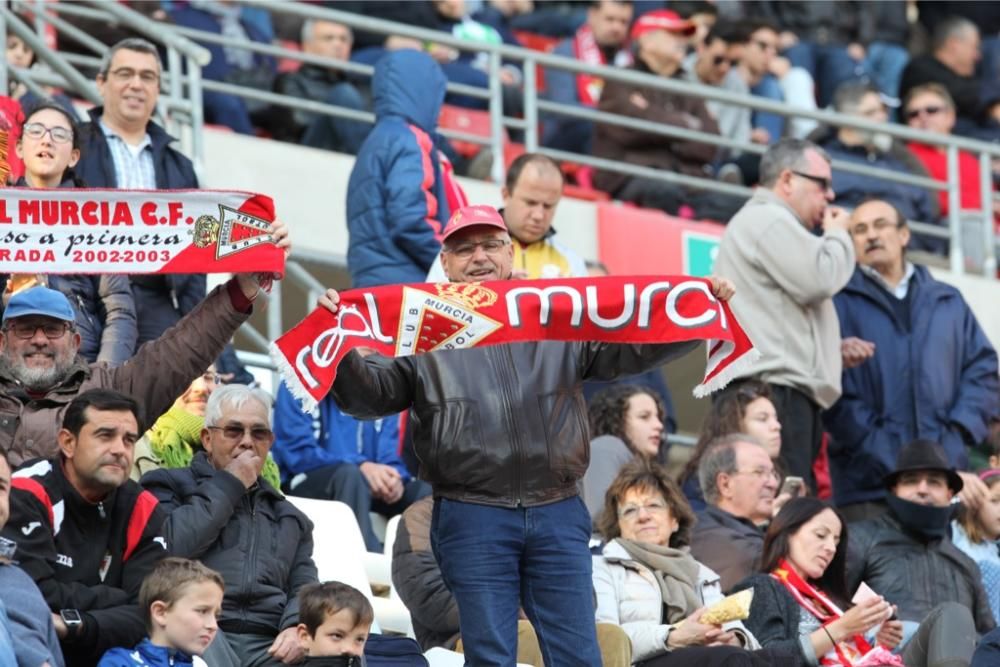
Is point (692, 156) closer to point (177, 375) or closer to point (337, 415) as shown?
point (337, 415)

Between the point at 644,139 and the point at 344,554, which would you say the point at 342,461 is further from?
the point at 644,139

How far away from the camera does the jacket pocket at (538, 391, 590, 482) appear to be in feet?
27.0

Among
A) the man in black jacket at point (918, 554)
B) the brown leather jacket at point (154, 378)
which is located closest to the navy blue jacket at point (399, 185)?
the man in black jacket at point (918, 554)

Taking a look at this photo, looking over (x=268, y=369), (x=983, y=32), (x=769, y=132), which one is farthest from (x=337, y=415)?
(x=983, y=32)

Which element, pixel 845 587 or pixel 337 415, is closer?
pixel 845 587

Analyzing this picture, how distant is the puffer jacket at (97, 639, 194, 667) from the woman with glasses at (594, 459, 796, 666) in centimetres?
192

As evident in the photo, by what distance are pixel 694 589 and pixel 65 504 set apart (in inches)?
104

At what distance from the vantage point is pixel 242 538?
8992mm

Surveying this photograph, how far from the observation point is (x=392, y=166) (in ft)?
38.7

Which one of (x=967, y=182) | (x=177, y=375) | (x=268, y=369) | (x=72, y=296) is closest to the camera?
(x=177, y=375)

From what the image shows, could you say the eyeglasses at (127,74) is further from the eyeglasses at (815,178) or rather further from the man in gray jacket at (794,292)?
the eyeglasses at (815,178)

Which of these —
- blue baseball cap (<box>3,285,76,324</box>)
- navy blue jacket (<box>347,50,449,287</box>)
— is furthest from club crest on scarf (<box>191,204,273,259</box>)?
navy blue jacket (<box>347,50,449,287</box>)

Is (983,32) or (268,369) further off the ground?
(983,32)

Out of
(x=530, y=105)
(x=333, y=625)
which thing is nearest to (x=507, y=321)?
(x=333, y=625)
